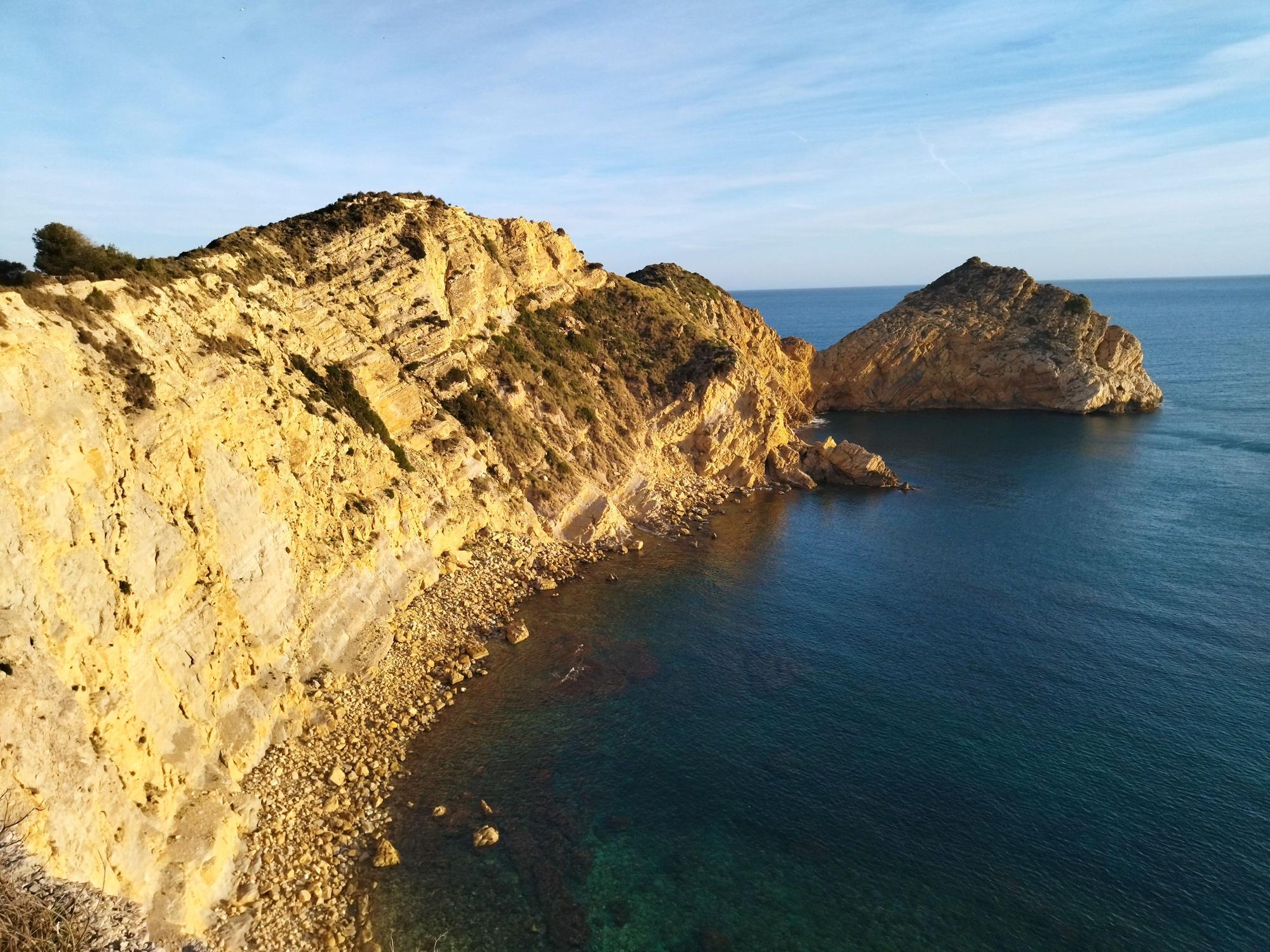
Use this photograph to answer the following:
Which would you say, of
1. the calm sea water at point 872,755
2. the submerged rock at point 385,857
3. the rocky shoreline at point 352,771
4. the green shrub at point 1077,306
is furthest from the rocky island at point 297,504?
the green shrub at point 1077,306

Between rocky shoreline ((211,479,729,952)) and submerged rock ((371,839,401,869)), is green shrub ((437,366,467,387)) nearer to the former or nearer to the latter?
rocky shoreline ((211,479,729,952))

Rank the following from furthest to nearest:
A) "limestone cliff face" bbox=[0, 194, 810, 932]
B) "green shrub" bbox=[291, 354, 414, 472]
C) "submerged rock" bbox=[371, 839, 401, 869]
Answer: "green shrub" bbox=[291, 354, 414, 472] < "submerged rock" bbox=[371, 839, 401, 869] < "limestone cliff face" bbox=[0, 194, 810, 932]

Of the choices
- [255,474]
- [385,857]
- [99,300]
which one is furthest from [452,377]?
[385,857]

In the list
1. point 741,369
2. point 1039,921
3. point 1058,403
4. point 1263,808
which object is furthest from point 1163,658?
point 1058,403

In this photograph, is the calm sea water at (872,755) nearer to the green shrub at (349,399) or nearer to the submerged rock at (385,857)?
the submerged rock at (385,857)

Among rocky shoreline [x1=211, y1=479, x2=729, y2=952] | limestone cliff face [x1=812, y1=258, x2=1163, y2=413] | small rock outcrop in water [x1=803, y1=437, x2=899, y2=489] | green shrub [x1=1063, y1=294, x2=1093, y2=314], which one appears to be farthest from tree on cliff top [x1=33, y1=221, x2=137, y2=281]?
green shrub [x1=1063, y1=294, x2=1093, y2=314]

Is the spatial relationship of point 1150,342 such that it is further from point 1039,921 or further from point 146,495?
point 146,495
